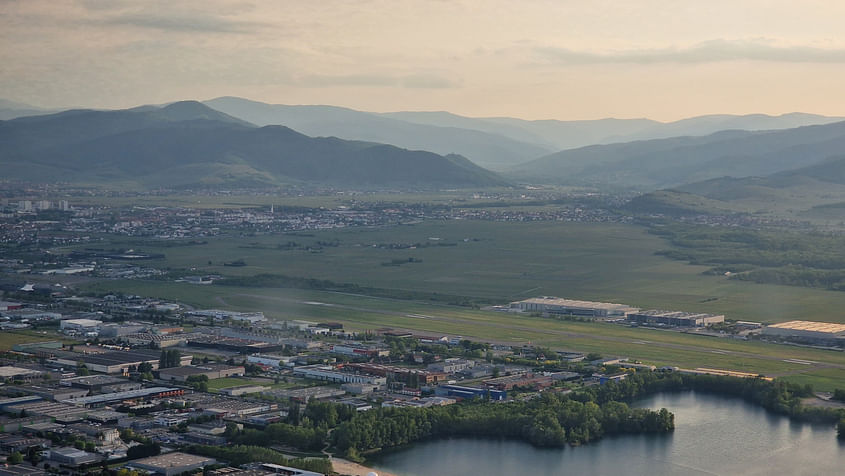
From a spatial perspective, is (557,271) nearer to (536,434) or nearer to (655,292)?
(655,292)

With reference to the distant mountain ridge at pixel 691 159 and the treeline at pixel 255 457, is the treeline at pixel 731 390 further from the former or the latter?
the distant mountain ridge at pixel 691 159

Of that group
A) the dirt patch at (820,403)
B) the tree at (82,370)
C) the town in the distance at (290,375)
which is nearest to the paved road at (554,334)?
the town in the distance at (290,375)

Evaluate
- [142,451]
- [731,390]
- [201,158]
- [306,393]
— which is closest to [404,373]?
[306,393]

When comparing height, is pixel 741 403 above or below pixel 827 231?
below

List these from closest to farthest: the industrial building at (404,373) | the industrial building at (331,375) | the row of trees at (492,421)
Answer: the row of trees at (492,421) → the industrial building at (404,373) → the industrial building at (331,375)

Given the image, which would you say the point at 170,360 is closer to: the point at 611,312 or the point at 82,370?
the point at 82,370

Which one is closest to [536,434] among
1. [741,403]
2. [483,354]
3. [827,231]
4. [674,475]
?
[674,475]
